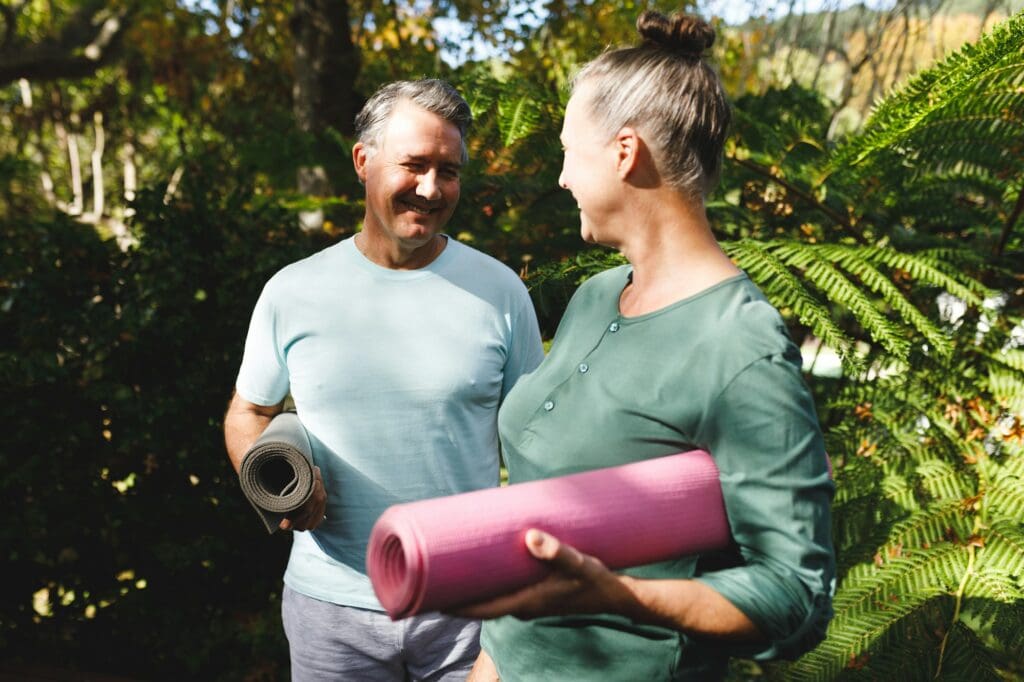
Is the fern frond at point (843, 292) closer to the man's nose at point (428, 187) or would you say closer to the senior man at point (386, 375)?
the senior man at point (386, 375)

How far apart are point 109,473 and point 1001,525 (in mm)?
3537

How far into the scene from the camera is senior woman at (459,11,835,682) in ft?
3.80

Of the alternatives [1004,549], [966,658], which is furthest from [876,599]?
[1004,549]

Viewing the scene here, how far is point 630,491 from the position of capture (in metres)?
1.14

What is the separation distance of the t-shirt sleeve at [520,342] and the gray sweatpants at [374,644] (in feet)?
2.05

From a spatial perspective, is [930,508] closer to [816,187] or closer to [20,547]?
[816,187]

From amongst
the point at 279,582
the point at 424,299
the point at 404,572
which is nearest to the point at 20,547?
the point at 279,582

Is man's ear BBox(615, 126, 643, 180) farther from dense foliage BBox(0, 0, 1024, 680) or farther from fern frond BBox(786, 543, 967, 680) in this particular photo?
fern frond BBox(786, 543, 967, 680)

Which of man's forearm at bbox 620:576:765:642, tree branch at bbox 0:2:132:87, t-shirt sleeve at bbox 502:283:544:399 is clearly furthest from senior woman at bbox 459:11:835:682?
tree branch at bbox 0:2:132:87

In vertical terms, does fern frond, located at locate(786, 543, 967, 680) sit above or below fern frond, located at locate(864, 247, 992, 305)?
below

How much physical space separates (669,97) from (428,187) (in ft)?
3.37

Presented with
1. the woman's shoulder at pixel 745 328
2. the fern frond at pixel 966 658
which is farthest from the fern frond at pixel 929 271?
the woman's shoulder at pixel 745 328

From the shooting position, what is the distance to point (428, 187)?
222 cm

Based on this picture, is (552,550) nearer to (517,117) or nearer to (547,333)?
(517,117)
